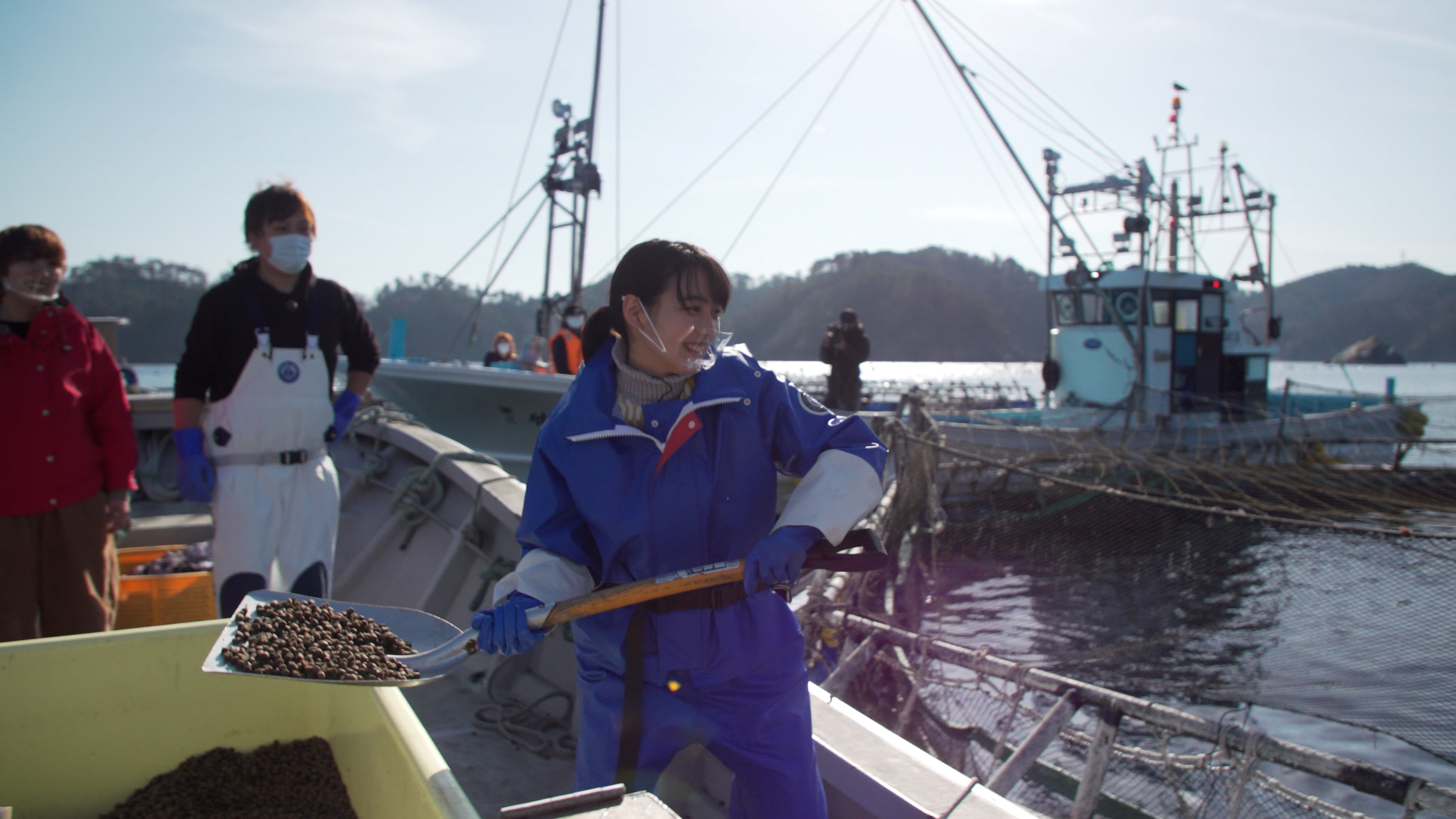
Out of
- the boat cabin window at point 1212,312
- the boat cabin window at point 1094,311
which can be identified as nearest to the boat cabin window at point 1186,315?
the boat cabin window at point 1212,312

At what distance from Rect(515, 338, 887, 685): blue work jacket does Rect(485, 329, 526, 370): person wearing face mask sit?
10348 millimetres

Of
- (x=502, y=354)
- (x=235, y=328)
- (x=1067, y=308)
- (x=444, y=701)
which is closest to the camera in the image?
(x=235, y=328)

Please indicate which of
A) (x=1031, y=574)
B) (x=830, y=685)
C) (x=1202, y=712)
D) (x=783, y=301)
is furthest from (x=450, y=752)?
Answer: (x=783, y=301)

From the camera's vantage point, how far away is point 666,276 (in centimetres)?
163

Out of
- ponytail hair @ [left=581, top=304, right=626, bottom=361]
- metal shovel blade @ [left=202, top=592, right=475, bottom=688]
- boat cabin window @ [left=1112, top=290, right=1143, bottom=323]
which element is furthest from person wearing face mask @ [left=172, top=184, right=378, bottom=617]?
boat cabin window @ [left=1112, top=290, right=1143, bottom=323]

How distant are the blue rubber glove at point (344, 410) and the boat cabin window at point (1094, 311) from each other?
15.6 m

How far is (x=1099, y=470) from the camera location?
33.8 feet

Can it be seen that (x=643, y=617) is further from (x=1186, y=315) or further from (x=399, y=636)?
(x=1186, y=315)

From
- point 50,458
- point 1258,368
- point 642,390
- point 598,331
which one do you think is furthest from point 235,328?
point 1258,368

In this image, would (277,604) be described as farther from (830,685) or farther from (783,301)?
(783,301)

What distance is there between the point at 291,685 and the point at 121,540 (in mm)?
3182

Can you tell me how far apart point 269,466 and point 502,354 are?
971cm

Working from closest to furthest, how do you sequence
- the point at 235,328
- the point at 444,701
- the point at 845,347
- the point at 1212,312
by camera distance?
the point at 235,328, the point at 444,701, the point at 845,347, the point at 1212,312

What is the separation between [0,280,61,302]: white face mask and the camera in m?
2.66
